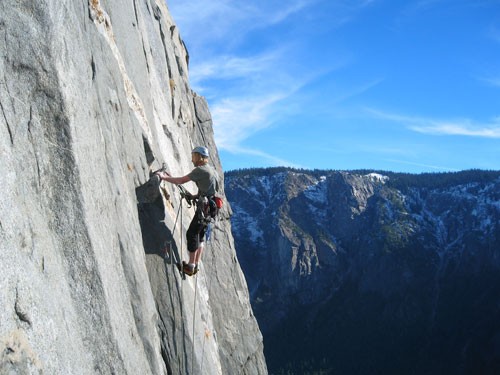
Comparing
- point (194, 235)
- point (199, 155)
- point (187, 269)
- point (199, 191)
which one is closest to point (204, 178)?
point (199, 191)

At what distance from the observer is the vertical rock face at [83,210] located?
7.06 meters

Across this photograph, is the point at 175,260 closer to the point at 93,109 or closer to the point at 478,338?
the point at 93,109

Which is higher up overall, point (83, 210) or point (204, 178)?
point (204, 178)

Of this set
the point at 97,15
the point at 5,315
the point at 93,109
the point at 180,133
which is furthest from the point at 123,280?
A: the point at 180,133

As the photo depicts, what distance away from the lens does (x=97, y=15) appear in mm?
12312

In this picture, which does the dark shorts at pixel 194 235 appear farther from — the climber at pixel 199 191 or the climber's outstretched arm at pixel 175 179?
the climber's outstretched arm at pixel 175 179

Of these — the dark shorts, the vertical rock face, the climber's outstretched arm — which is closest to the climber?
the dark shorts

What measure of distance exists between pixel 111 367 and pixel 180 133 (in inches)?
539

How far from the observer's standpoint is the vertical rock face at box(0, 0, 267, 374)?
706 cm

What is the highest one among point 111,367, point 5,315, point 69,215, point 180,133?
point 180,133

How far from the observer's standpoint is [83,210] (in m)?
8.38

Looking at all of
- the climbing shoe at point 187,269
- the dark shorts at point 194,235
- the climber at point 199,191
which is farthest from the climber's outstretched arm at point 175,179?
the climbing shoe at point 187,269

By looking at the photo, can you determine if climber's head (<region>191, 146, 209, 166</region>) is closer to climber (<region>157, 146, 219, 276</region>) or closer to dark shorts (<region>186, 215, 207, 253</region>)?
climber (<region>157, 146, 219, 276</region>)

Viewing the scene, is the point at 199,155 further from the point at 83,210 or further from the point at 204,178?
the point at 83,210
